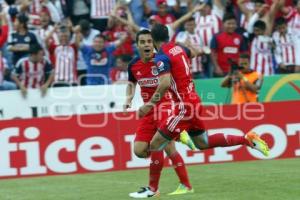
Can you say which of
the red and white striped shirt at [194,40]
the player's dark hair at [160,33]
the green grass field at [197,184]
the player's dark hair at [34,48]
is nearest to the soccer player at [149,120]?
the green grass field at [197,184]

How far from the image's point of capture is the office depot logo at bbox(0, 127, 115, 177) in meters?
13.5

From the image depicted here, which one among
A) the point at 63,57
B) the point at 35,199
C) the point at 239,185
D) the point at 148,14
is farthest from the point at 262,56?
the point at 35,199

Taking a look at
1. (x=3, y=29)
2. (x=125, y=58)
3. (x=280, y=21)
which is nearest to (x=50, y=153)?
(x=125, y=58)

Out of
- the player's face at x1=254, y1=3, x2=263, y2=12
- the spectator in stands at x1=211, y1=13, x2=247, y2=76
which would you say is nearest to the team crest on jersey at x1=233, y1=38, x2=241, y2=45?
the spectator in stands at x1=211, y1=13, x2=247, y2=76

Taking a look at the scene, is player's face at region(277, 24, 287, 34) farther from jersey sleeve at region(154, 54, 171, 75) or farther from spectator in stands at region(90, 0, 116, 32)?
jersey sleeve at region(154, 54, 171, 75)

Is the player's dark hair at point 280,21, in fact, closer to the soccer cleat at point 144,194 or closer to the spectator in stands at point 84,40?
the spectator in stands at point 84,40

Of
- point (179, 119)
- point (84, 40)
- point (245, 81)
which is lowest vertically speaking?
point (179, 119)

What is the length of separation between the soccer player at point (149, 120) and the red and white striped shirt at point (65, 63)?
232 inches

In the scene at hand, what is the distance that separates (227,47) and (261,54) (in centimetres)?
81

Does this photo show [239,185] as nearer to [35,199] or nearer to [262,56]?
[35,199]

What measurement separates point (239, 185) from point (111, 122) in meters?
3.93

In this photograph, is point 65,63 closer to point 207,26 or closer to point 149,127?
point 207,26

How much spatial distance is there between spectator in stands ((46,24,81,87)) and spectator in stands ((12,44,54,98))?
1.03ft

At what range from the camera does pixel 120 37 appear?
17.6 metres
